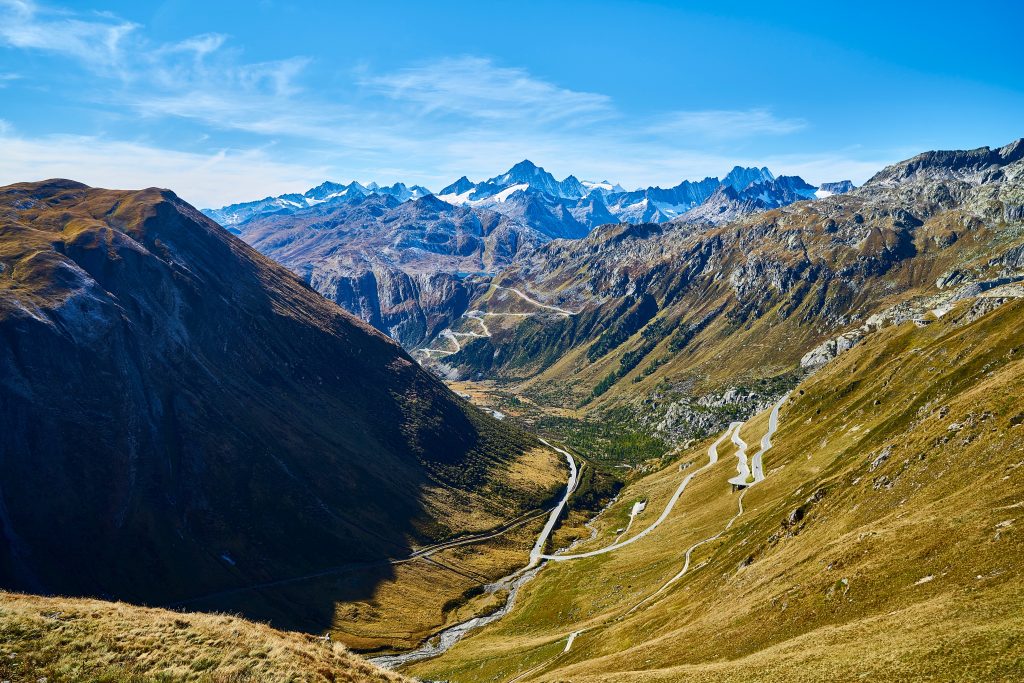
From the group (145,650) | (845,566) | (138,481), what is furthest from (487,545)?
(145,650)

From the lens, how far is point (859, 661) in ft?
123

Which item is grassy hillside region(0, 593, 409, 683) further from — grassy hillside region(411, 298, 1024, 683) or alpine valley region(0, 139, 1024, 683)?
grassy hillside region(411, 298, 1024, 683)

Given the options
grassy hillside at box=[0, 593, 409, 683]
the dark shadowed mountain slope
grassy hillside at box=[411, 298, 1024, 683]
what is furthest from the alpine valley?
the dark shadowed mountain slope

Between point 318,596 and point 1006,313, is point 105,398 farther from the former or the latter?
point 1006,313

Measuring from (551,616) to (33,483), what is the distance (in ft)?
422

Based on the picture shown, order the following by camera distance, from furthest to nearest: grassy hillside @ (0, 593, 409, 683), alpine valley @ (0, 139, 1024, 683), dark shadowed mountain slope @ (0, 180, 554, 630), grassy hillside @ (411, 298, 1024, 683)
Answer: dark shadowed mountain slope @ (0, 180, 554, 630), grassy hillside @ (411, 298, 1024, 683), alpine valley @ (0, 139, 1024, 683), grassy hillside @ (0, 593, 409, 683)

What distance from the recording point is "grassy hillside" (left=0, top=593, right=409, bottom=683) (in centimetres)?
3328

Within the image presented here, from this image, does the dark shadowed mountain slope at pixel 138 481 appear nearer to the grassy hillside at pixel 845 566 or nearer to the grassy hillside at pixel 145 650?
the grassy hillside at pixel 845 566

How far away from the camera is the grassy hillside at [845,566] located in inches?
1553

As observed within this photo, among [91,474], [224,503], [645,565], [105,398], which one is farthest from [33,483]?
[645,565]

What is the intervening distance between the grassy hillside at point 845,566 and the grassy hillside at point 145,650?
29.0 metres

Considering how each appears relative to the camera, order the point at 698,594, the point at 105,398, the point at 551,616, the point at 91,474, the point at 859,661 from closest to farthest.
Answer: the point at 859,661
the point at 698,594
the point at 551,616
the point at 91,474
the point at 105,398

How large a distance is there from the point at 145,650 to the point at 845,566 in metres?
58.7

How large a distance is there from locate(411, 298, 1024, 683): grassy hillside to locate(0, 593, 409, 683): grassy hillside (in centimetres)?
2897
